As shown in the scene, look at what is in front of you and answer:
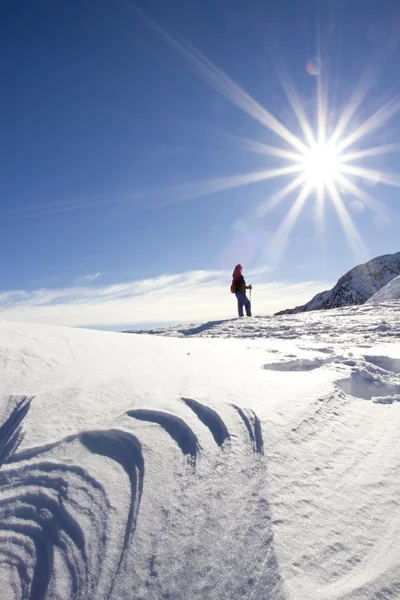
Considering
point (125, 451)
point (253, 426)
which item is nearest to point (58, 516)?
point (125, 451)

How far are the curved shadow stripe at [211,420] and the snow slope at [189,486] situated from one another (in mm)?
12

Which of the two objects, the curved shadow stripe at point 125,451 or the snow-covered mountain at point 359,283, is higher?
the snow-covered mountain at point 359,283

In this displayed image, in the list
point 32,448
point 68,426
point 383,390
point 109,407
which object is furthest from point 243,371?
point 32,448

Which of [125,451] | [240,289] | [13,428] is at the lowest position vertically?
[125,451]

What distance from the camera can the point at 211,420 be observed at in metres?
2.08

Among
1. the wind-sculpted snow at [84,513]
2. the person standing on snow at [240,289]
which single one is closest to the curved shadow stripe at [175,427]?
the wind-sculpted snow at [84,513]

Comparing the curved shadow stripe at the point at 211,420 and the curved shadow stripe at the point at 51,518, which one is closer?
the curved shadow stripe at the point at 51,518

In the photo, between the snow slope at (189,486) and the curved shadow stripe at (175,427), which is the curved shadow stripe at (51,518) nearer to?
the snow slope at (189,486)

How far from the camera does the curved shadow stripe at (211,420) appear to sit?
192 centimetres

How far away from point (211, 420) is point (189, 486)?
1.89ft

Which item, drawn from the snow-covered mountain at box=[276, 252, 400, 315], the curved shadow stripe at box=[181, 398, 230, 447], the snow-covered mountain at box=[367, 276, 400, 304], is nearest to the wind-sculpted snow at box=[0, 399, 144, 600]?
the curved shadow stripe at box=[181, 398, 230, 447]

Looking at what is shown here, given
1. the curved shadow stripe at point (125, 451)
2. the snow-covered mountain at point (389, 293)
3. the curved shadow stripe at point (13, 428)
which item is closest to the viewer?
the curved shadow stripe at point (125, 451)

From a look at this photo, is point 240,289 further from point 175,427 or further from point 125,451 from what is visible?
point 125,451

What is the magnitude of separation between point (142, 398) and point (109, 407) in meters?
0.23
